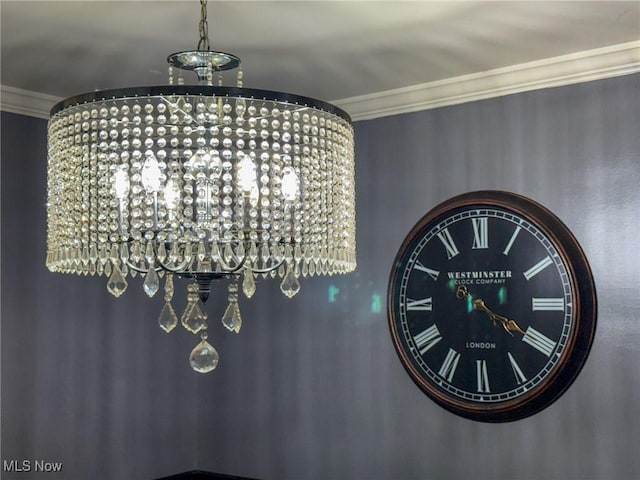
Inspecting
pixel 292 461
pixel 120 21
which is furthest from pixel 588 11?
pixel 292 461

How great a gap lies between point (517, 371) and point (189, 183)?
1789 millimetres

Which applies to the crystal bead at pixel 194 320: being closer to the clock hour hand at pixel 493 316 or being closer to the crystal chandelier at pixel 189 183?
the crystal chandelier at pixel 189 183

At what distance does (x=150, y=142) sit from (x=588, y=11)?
154cm

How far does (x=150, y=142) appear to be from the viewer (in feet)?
6.26

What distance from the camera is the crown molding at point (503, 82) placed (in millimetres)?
3068

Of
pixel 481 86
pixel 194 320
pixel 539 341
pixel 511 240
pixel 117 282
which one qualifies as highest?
pixel 481 86

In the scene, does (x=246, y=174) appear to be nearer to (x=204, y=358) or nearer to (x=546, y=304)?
(x=204, y=358)

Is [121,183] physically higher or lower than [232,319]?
higher

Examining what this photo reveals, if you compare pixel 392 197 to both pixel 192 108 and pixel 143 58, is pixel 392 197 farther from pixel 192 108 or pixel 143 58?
pixel 192 108

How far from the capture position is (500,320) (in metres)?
3.29

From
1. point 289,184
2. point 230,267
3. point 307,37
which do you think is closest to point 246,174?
point 289,184

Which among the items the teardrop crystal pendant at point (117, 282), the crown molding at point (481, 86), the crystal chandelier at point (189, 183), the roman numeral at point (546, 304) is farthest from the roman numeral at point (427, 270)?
the teardrop crystal pendant at point (117, 282)

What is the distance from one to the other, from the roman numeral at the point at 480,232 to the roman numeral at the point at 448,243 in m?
0.09

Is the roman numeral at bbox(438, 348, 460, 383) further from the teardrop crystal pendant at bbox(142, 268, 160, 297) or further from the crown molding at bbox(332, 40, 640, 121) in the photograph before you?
the teardrop crystal pendant at bbox(142, 268, 160, 297)
